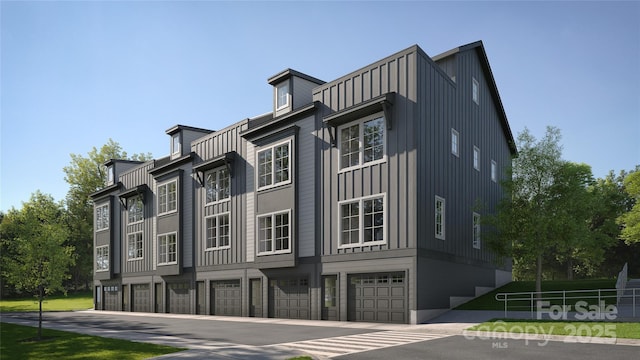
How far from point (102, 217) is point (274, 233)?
26254 mm

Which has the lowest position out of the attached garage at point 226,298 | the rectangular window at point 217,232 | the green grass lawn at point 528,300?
the attached garage at point 226,298

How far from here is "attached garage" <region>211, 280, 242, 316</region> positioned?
101 ft

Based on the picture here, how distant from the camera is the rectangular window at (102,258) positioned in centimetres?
4556

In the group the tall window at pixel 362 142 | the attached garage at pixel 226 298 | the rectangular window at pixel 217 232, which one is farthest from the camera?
the rectangular window at pixel 217 232

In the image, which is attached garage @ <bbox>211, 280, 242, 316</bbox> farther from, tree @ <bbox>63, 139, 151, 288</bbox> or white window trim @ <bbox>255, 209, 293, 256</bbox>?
tree @ <bbox>63, 139, 151, 288</bbox>

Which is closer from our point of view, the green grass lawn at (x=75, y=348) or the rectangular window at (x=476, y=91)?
the green grass lawn at (x=75, y=348)

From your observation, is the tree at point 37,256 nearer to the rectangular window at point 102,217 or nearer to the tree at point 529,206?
the tree at point 529,206

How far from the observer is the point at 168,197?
37.7 metres

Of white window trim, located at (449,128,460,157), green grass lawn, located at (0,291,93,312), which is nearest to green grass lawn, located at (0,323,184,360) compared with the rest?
white window trim, located at (449,128,460,157)

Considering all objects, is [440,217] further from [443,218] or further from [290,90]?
[290,90]

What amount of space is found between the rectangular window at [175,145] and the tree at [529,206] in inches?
871

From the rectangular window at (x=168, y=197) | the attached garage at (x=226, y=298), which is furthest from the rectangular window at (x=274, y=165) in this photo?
the rectangular window at (x=168, y=197)

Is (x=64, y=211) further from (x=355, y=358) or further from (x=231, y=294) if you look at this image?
(x=355, y=358)

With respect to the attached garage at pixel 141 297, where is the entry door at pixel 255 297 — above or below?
above
